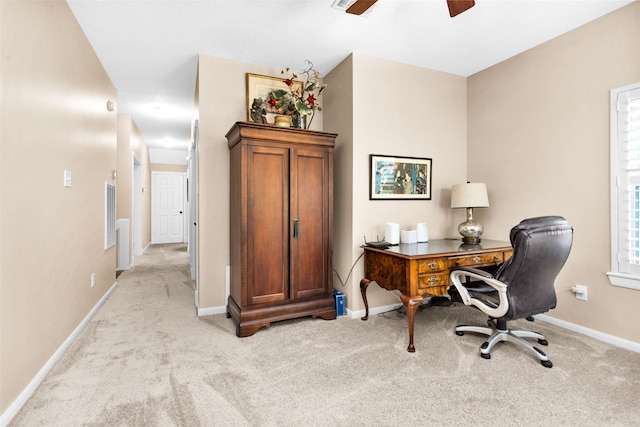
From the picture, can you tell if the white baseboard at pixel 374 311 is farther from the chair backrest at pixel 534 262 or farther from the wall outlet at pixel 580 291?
the wall outlet at pixel 580 291

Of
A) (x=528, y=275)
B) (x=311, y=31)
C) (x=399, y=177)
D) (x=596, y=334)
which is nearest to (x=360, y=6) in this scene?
(x=311, y=31)

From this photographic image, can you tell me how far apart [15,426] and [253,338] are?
59.3 inches

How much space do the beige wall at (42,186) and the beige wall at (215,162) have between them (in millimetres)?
1027

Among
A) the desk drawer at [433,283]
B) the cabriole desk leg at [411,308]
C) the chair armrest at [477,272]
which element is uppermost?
the chair armrest at [477,272]

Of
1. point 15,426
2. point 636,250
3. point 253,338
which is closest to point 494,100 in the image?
point 636,250

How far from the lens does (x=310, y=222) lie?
3.20 metres

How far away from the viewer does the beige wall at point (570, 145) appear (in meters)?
2.67

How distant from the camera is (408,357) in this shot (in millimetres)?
2438

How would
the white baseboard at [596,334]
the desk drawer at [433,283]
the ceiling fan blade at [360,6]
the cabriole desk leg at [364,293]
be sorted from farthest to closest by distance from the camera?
the cabriole desk leg at [364,293]
the desk drawer at [433,283]
the white baseboard at [596,334]
the ceiling fan blade at [360,6]

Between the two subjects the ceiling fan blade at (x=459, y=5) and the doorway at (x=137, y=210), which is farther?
the doorway at (x=137, y=210)

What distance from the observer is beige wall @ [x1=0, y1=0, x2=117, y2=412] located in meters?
1.75

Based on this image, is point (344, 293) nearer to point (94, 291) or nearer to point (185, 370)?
point (185, 370)

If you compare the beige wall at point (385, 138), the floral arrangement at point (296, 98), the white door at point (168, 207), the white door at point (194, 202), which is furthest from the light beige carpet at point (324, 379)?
the white door at point (168, 207)

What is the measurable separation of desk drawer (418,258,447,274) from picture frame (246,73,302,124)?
2.28 meters
